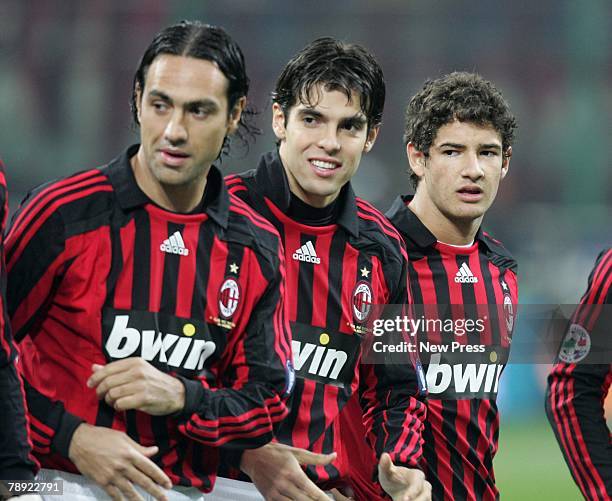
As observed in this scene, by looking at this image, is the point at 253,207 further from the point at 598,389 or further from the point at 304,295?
the point at 598,389

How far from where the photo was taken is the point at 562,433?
10.2 feet

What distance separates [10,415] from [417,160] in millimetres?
2069

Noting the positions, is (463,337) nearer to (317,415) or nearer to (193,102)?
(317,415)

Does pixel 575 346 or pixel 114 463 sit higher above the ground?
pixel 575 346

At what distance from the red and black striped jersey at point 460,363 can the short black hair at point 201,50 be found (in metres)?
1.16

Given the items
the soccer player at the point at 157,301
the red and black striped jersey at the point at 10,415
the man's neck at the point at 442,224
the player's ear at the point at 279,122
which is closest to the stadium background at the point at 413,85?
the man's neck at the point at 442,224

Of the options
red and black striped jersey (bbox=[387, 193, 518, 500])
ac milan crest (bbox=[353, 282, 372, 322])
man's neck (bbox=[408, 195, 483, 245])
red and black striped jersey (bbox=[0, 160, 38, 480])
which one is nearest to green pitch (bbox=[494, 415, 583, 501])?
red and black striped jersey (bbox=[387, 193, 518, 500])

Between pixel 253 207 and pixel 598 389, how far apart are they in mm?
1091

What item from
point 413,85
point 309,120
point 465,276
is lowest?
point 465,276

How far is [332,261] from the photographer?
3.12m

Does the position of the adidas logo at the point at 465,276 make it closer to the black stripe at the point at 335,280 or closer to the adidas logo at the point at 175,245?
the black stripe at the point at 335,280

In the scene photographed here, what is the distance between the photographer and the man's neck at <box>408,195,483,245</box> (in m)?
3.65

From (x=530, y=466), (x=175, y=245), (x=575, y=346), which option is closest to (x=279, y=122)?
(x=175, y=245)

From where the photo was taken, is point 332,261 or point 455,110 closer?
point 332,261
